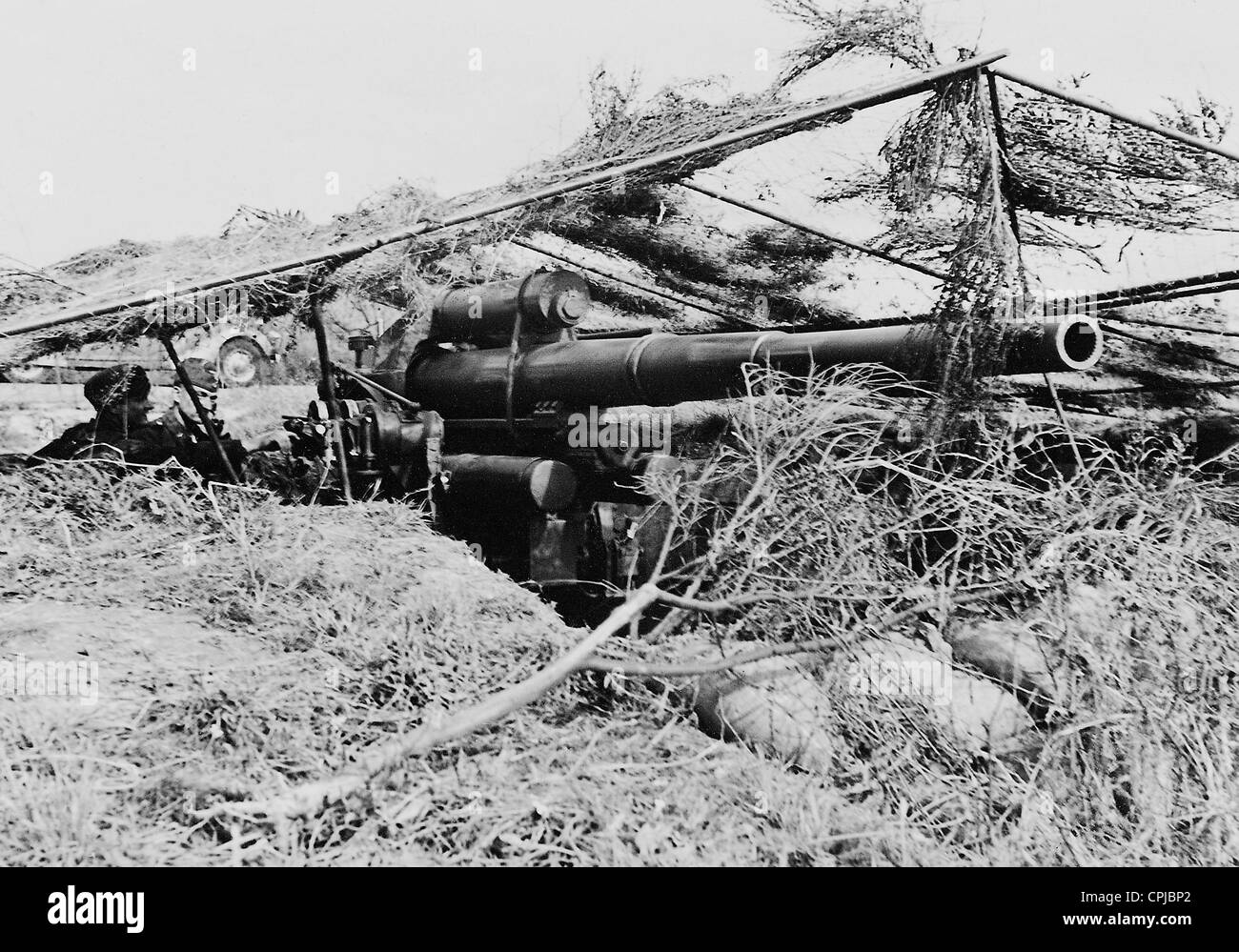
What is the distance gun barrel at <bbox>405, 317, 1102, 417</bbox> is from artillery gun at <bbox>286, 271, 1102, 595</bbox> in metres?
0.01

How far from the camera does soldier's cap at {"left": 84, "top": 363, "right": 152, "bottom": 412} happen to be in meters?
7.50

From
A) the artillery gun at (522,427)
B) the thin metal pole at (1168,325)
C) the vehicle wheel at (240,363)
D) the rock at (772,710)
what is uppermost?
the vehicle wheel at (240,363)

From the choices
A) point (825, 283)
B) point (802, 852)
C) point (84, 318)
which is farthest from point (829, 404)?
point (84, 318)

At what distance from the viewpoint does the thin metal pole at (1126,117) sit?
5270 mm

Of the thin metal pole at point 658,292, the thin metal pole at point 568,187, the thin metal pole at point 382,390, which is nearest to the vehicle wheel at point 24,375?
the thin metal pole at point 568,187

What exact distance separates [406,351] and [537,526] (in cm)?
215

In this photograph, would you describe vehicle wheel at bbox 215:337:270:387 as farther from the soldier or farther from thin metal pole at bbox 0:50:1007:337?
thin metal pole at bbox 0:50:1007:337

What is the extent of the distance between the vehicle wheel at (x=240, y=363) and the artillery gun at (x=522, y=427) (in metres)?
5.22

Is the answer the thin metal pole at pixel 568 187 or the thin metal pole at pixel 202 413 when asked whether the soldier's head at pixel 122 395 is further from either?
the thin metal pole at pixel 568 187

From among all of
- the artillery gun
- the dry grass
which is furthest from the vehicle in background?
the dry grass

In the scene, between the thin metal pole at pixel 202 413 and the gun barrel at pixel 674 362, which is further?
the thin metal pole at pixel 202 413

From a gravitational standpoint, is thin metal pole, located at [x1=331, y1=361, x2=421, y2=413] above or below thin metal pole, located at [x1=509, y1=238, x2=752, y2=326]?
below

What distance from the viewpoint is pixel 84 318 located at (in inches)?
235

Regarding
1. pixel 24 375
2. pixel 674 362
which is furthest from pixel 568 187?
pixel 24 375
